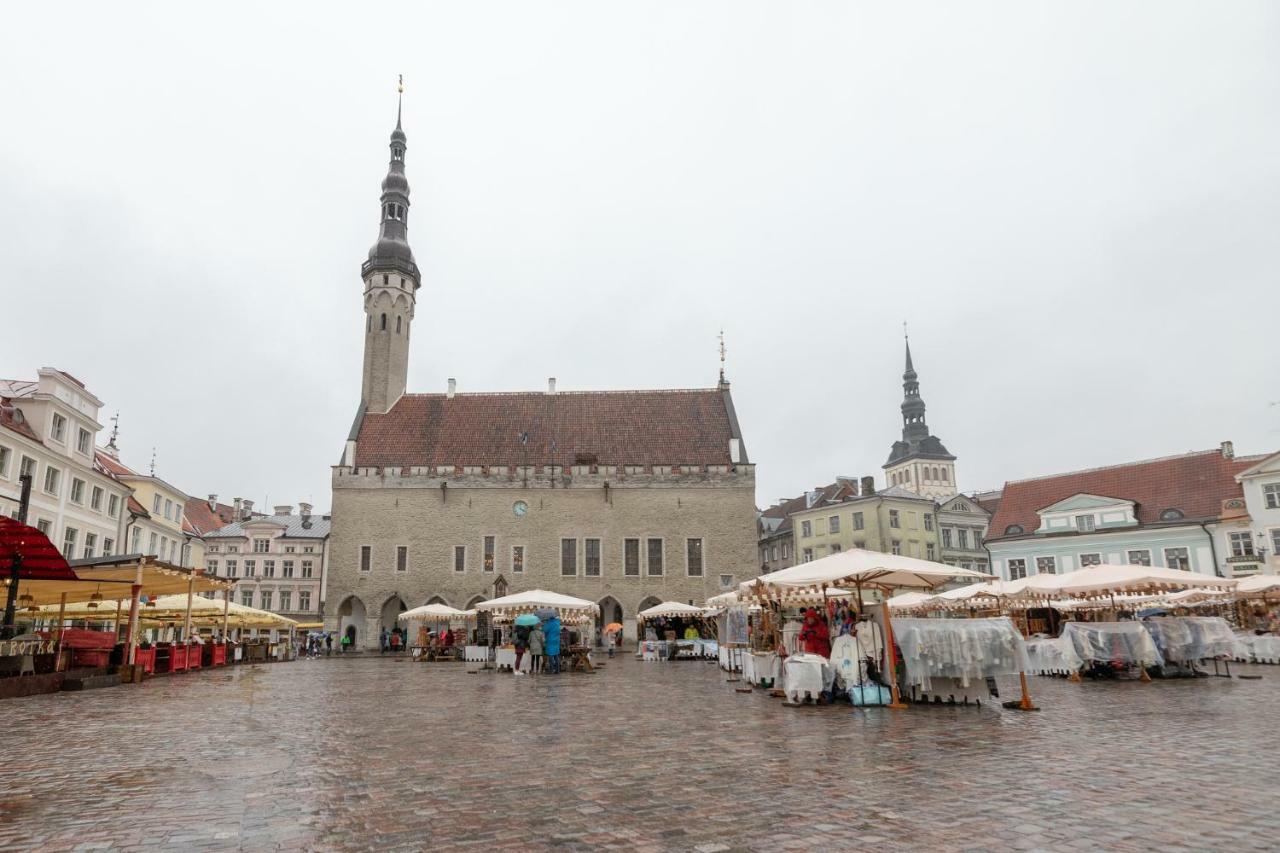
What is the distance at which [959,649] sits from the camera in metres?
11.5

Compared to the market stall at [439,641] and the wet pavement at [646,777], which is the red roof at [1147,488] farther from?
the wet pavement at [646,777]

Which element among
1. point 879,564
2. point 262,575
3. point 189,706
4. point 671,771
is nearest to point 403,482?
point 262,575

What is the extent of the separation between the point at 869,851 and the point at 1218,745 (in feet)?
17.8

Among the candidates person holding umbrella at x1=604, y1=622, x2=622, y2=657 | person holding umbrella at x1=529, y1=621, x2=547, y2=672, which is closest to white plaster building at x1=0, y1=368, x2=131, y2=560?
person holding umbrella at x1=529, y1=621, x2=547, y2=672

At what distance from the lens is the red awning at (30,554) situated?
1447 cm

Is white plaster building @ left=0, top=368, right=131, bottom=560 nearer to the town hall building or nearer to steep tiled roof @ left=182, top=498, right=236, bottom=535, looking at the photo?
the town hall building

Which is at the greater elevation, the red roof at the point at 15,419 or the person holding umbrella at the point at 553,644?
the red roof at the point at 15,419

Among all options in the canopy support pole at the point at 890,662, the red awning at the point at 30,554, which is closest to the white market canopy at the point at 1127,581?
the canopy support pole at the point at 890,662

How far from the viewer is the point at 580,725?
9695mm

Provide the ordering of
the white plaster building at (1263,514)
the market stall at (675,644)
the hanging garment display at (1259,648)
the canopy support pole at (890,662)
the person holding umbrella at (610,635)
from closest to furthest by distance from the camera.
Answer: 1. the canopy support pole at (890,662)
2. the hanging garment display at (1259,648)
3. the market stall at (675,644)
4. the person holding umbrella at (610,635)
5. the white plaster building at (1263,514)

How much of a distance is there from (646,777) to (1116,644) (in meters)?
13.3

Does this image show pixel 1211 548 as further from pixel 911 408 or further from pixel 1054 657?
pixel 911 408

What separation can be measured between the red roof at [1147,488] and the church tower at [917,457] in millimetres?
44023

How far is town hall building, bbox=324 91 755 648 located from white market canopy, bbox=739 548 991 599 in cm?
2621
